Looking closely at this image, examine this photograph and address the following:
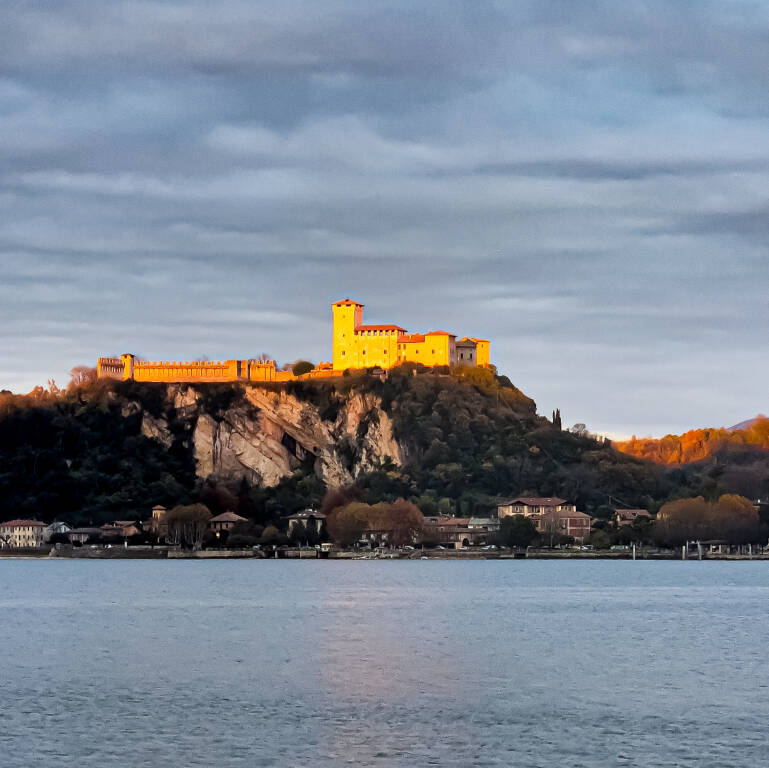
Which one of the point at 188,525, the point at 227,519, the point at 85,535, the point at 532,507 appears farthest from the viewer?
the point at 85,535

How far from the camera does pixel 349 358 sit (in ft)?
559

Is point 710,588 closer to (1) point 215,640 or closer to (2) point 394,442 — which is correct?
(1) point 215,640

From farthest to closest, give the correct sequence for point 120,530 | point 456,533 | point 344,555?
point 120,530 → point 456,533 → point 344,555

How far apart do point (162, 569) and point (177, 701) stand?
293 ft

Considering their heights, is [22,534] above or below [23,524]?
below

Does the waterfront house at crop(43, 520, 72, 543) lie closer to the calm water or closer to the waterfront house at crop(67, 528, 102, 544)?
the waterfront house at crop(67, 528, 102, 544)

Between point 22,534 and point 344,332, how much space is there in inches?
1799

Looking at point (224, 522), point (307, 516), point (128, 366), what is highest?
point (128, 366)

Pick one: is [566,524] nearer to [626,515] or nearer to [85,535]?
[626,515]

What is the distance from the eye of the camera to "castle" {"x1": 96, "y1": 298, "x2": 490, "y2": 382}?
168375 millimetres

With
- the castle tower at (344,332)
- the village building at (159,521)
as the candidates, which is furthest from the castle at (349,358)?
the village building at (159,521)

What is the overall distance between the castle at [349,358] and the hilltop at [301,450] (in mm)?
3509

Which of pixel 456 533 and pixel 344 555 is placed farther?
pixel 456 533

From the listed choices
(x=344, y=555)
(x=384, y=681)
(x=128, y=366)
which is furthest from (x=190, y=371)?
(x=384, y=681)
